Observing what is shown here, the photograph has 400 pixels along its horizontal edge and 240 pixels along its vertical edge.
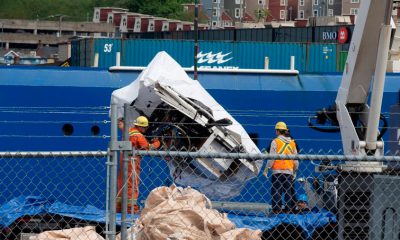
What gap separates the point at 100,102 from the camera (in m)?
16.7

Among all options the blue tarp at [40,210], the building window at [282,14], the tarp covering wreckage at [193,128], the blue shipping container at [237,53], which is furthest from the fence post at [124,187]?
the building window at [282,14]

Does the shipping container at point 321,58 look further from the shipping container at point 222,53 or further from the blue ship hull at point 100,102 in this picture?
the blue ship hull at point 100,102

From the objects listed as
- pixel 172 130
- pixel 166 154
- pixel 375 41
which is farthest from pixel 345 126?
pixel 166 154

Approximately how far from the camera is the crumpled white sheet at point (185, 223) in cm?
954

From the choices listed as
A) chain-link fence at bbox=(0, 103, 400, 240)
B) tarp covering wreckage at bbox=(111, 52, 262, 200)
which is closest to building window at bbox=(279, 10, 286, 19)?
chain-link fence at bbox=(0, 103, 400, 240)

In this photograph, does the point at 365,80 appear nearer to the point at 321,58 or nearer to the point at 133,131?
the point at 133,131

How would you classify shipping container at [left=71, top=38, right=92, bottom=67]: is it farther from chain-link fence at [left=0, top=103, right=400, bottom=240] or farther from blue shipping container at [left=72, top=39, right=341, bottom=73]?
chain-link fence at [left=0, top=103, right=400, bottom=240]

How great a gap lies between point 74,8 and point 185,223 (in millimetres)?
130763

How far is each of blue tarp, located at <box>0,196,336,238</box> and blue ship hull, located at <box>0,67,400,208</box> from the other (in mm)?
3978

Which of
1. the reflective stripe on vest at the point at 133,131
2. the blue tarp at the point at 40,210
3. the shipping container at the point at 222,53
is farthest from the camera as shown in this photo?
the shipping container at the point at 222,53

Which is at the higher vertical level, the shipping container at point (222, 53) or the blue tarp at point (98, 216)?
the shipping container at point (222, 53)

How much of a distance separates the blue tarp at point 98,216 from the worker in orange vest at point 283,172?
0.74m

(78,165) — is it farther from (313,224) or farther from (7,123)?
(313,224)

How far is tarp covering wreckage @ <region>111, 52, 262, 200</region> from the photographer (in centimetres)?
1375
